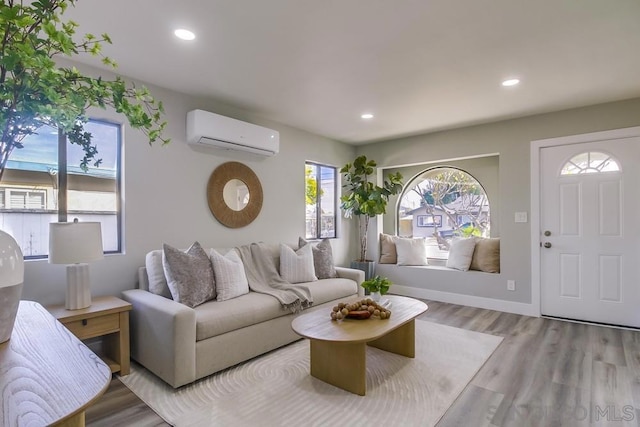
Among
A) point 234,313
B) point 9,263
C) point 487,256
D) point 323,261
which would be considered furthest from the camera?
point 487,256

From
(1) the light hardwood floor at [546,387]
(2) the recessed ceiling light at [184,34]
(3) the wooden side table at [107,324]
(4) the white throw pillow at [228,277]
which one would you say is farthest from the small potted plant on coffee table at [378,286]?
(2) the recessed ceiling light at [184,34]

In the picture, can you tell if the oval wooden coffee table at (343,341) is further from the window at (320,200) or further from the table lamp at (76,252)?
the window at (320,200)

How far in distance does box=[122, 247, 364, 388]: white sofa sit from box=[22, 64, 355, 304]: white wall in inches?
11.4

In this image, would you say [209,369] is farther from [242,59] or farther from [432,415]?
[242,59]

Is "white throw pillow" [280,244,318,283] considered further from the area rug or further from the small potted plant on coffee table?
the small potted plant on coffee table

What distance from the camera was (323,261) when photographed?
4.03 meters

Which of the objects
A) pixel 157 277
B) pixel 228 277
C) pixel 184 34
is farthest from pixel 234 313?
pixel 184 34

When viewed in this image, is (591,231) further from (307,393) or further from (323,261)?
(307,393)

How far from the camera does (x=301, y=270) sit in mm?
3686

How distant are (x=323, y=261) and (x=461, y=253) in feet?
6.63

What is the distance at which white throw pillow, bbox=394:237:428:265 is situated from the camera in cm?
510

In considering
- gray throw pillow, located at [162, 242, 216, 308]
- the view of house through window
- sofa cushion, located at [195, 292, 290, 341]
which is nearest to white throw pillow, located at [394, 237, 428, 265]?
the view of house through window

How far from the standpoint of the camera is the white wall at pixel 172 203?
110 inches

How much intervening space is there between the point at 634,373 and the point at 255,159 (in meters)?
3.96
